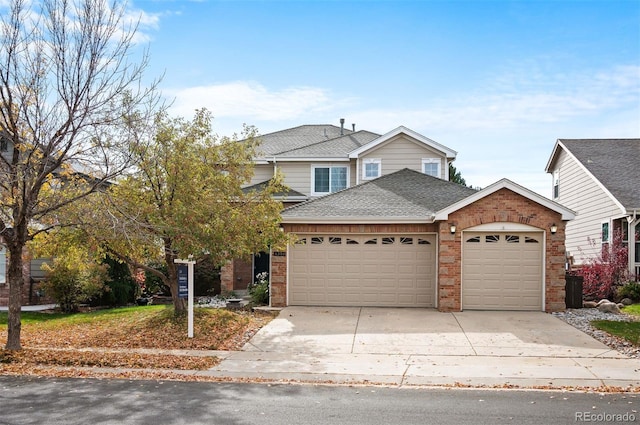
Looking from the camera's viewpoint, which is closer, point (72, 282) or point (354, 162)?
point (72, 282)

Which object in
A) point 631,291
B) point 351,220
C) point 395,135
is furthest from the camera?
point 395,135

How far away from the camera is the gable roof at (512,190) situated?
16.6 m

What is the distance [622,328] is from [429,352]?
5.50 metres

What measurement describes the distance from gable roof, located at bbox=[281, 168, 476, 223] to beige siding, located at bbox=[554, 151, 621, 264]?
225 inches

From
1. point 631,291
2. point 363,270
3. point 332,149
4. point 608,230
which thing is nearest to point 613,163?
point 608,230

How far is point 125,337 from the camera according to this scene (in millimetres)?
13500

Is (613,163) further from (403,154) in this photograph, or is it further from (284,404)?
(284,404)

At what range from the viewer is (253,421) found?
734cm

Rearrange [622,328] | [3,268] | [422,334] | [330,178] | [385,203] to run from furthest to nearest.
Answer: [330,178], [3,268], [385,203], [622,328], [422,334]

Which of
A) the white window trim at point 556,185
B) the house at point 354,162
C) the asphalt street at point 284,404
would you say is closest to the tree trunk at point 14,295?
the asphalt street at point 284,404

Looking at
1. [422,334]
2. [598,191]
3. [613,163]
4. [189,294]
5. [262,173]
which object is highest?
[613,163]

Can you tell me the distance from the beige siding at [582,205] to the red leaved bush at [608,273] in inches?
53.7

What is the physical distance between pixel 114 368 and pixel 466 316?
30.9 ft

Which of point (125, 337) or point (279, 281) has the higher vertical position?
point (279, 281)
